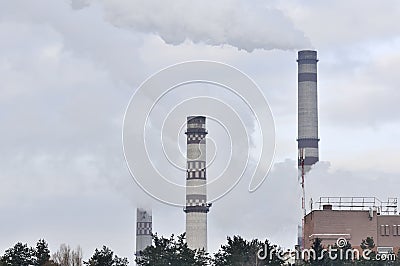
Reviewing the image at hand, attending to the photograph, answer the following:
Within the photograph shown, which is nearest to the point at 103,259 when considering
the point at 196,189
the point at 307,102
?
the point at 196,189

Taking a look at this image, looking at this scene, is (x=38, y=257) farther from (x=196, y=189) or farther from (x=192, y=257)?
(x=196, y=189)

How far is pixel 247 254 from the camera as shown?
8131 cm

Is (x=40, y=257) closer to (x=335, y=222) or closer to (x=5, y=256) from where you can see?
(x=5, y=256)

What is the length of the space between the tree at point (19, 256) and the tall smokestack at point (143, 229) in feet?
318

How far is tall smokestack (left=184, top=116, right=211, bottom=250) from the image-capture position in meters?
157

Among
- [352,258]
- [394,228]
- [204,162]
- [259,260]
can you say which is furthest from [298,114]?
[259,260]

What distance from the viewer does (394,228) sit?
364ft

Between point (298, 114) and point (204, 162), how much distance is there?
21576mm

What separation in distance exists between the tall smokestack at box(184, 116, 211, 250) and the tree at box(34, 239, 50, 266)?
7409 cm

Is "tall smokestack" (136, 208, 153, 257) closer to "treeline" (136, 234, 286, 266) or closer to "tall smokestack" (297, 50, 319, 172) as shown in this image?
"tall smokestack" (297, 50, 319, 172)

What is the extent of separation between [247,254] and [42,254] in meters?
16.2

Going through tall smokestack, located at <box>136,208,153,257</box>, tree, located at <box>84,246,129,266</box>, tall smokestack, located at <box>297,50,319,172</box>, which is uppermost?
tall smokestack, located at <box>297,50,319,172</box>

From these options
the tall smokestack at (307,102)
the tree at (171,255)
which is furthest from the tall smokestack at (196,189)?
the tree at (171,255)

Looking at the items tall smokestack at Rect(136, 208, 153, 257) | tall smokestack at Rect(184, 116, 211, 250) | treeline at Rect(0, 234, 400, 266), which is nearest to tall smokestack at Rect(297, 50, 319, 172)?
tall smokestack at Rect(184, 116, 211, 250)
